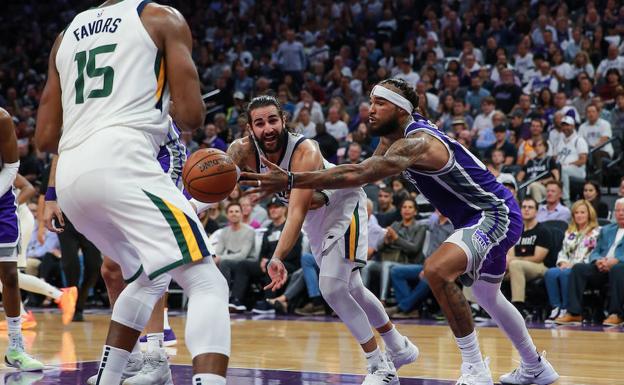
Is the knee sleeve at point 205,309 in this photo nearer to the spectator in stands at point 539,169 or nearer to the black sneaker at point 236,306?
the black sneaker at point 236,306

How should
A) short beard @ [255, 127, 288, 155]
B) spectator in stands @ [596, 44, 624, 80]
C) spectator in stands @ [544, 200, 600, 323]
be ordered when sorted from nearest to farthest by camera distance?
short beard @ [255, 127, 288, 155], spectator in stands @ [544, 200, 600, 323], spectator in stands @ [596, 44, 624, 80]

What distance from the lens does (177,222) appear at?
3484mm

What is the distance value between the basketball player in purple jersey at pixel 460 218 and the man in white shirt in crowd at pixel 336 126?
941 cm

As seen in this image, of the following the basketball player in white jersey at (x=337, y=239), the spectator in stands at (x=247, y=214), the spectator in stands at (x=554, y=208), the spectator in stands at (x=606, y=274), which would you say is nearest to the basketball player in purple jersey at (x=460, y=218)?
the basketball player in white jersey at (x=337, y=239)

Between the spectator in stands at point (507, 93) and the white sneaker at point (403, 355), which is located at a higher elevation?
the spectator in stands at point (507, 93)

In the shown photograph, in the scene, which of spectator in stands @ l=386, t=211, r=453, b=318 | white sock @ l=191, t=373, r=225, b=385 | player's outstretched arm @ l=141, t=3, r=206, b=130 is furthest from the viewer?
spectator in stands @ l=386, t=211, r=453, b=318

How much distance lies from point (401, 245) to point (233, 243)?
2207 millimetres

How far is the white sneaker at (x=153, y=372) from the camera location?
196 inches

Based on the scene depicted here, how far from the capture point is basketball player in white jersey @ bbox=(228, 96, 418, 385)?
17.7 feet

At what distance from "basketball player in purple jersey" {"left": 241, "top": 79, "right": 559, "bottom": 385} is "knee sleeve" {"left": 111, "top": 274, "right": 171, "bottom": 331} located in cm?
81

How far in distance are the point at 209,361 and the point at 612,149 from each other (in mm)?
10198

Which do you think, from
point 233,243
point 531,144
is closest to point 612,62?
point 531,144

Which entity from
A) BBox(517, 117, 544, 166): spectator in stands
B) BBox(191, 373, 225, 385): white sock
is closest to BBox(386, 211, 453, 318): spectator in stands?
BBox(517, 117, 544, 166): spectator in stands

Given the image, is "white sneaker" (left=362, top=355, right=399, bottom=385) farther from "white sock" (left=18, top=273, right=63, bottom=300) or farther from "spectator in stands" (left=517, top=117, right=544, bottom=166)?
"spectator in stands" (left=517, top=117, right=544, bottom=166)
